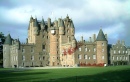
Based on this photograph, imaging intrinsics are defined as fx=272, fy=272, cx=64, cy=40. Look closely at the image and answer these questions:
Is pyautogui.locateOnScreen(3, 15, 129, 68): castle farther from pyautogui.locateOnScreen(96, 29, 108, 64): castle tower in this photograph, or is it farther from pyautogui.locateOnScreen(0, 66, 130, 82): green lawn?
pyautogui.locateOnScreen(0, 66, 130, 82): green lawn

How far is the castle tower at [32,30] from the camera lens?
85.7 metres

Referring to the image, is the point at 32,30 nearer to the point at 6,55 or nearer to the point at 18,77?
the point at 6,55

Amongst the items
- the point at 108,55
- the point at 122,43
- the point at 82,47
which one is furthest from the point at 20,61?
the point at 122,43

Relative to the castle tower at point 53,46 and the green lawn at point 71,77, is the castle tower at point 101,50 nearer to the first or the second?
the castle tower at point 53,46

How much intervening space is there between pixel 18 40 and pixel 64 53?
14449 mm

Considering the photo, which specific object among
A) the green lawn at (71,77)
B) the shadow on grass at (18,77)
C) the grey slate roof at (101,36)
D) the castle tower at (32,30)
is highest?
the castle tower at (32,30)

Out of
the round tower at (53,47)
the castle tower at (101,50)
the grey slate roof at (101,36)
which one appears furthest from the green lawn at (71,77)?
the round tower at (53,47)

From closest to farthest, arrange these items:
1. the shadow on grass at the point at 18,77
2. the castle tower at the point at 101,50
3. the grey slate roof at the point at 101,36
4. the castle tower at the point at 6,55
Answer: the shadow on grass at the point at 18,77
the castle tower at the point at 101,50
the grey slate roof at the point at 101,36
the castle tower at the point at 6,55

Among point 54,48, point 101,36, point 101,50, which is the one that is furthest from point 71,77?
point 54,48

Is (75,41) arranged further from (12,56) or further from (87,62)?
(12,56)

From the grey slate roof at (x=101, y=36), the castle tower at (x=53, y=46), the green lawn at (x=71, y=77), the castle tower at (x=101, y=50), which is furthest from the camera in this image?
the castle tower at (x=53, y=46)

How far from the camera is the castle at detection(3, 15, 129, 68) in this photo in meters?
79.8

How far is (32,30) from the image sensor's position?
87.1 meters

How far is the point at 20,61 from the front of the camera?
8038 centimetres
